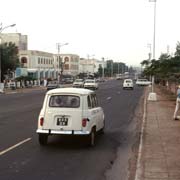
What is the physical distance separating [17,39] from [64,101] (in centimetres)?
13211

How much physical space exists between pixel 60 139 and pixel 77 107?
6.15ft

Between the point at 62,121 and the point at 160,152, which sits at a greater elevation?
the point at 62,121

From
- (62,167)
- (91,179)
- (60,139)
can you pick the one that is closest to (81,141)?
(60,139)

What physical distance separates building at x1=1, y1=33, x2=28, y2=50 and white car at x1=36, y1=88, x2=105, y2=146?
408 feet

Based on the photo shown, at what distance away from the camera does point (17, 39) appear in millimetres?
143000

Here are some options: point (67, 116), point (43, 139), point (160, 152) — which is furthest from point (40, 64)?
point (160, 152)

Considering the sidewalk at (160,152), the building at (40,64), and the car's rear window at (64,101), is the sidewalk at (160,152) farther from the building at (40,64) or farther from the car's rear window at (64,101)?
the building at (40,64)

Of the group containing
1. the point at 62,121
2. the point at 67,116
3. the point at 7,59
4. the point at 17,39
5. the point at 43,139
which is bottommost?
the point at 43,139

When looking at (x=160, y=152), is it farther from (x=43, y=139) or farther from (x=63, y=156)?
(x=43, y=139)

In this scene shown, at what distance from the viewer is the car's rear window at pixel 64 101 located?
13.5 metres

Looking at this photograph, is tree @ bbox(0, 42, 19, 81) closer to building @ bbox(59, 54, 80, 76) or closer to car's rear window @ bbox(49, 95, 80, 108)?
car's rear window @ bbox(49, 95, 80, 108)

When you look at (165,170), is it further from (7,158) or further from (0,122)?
(0,122)

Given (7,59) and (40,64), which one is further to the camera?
(40,64)

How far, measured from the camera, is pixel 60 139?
14.8m
